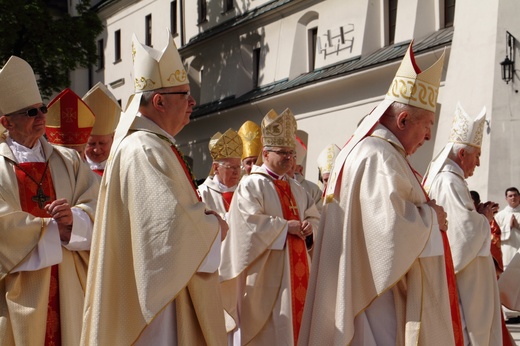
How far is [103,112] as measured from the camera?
7.84 metres

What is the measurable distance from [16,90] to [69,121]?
4.39ft

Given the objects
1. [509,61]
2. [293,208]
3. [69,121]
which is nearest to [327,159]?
[293,208]

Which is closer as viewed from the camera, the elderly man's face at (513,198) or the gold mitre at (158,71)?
the gold mitre at (158,71)

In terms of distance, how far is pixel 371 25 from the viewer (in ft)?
72.9

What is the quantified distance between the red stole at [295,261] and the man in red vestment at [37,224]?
2405 mm

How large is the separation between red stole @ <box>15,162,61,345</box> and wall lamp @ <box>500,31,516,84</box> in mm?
11648

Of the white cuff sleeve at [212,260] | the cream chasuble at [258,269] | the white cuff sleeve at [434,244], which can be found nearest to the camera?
the white cuff sleeve at [212,260]

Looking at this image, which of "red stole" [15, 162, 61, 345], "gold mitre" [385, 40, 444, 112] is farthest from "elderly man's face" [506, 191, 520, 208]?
"red stole" [15, 162, 61, 345]

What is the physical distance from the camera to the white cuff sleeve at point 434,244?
16.9ft

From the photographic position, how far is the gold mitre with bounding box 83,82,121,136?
25.6 ft

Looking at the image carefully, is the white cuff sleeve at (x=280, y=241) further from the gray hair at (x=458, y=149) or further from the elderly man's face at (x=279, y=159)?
the gray hair at (x=458, y=149)

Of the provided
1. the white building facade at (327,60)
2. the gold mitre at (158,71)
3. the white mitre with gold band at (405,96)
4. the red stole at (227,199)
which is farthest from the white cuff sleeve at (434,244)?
the white building facade at (327,60)

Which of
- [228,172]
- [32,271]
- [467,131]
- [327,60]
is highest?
[327,60]

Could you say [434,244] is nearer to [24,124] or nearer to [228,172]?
[24,124]
